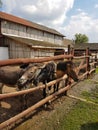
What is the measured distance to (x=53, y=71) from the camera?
16.6ft

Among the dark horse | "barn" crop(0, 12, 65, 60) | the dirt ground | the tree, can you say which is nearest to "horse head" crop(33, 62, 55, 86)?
the dark horse

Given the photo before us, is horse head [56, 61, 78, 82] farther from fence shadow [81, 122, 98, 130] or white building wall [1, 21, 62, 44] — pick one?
white building wall [1, 21, 62, 44]

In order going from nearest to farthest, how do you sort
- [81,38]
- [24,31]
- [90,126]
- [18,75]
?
[90,126] → [18,75] → [24,31] → [81,38]

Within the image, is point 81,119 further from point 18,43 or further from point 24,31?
point 24,31

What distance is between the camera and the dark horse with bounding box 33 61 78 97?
4.82 meters

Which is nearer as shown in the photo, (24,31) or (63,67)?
(63,67)

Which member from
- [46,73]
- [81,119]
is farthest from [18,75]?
[81,119]

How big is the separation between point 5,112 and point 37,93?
1.79 m

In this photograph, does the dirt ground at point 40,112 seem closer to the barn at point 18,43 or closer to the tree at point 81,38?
the barn at point 18,43

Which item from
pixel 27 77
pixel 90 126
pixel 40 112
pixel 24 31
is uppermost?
pixel 24 31

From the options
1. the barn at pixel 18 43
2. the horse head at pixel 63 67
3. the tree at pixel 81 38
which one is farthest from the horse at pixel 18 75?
the tree at pixel 81 38

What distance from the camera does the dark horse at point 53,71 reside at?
4820 mm

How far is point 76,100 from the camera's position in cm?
567

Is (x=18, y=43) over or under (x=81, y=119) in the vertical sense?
over
